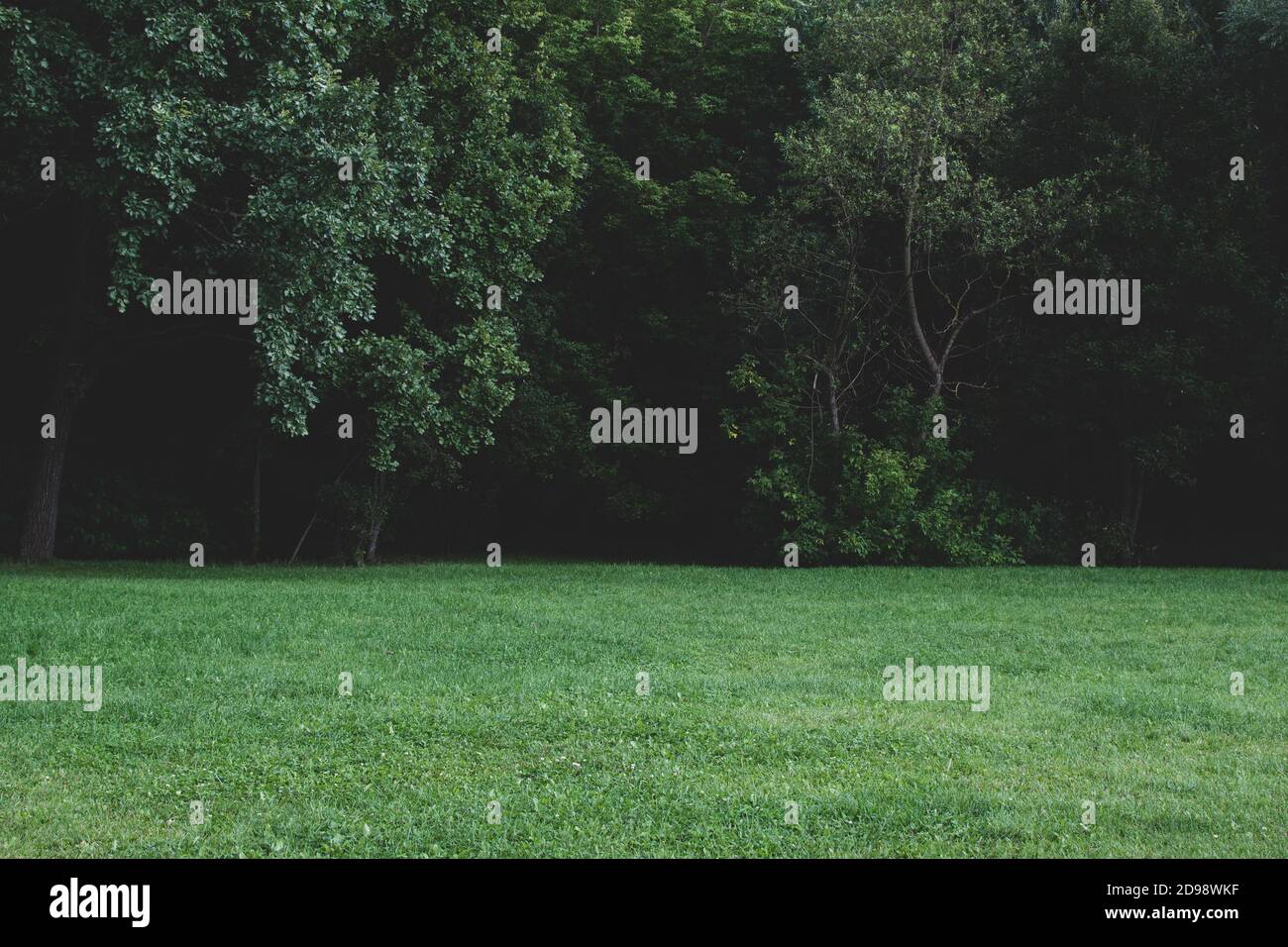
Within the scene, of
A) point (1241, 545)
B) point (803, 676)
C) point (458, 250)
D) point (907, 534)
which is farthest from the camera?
point (1241, 545)

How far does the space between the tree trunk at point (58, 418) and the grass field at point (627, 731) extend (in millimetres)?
5594

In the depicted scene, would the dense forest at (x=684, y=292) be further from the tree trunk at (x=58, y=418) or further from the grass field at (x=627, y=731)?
the grass field at (x=627, y=731)

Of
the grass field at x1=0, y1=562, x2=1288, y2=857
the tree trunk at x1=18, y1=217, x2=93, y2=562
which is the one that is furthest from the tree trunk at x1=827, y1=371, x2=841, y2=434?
the tree trunk at x1=18, y1=217, x2=93, y2=562

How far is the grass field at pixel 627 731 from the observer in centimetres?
698

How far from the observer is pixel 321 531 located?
2739 centimetres

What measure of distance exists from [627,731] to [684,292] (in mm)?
22919

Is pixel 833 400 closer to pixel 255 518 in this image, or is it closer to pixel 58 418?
pixel 255 518

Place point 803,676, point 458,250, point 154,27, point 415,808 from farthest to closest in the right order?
point 458,250 < point 154,27 < point 803,676 < point 415,808

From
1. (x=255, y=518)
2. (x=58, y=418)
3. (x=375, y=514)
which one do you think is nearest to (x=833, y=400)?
(x=375, y=514)

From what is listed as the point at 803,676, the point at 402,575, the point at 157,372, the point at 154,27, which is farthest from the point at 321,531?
the point at 803,676

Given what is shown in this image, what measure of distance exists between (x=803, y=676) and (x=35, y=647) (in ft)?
24.5

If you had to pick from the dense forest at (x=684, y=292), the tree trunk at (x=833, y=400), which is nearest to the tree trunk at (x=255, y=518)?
the dense forest at (x=684, y=292)

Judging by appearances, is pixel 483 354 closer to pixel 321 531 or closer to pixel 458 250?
pixel 458 250

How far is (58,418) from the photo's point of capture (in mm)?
22141
